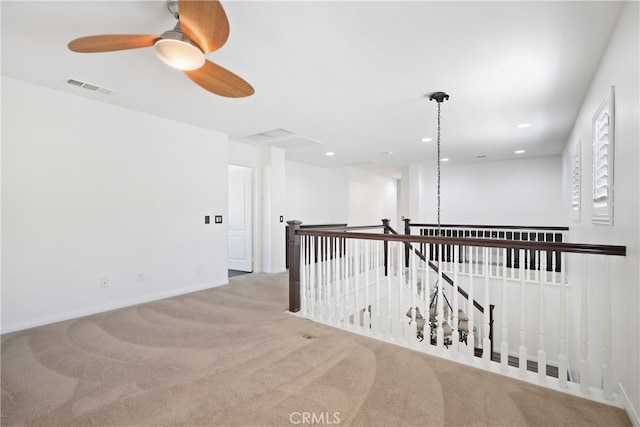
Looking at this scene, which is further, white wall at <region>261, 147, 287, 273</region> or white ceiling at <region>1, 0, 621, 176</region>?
white wall at <region>261, 147, 287, 273</region>

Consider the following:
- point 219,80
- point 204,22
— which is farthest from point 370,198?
point 204,22

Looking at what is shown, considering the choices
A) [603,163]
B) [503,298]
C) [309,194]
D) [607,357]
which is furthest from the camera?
[309,194]

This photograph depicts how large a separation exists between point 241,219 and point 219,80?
157 inches

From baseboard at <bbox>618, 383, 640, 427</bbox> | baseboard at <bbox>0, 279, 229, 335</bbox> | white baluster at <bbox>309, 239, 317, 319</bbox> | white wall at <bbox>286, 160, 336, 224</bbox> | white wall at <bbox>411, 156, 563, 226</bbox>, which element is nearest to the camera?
baseboard at <bbox>618, 383, 640, 427</bbox>

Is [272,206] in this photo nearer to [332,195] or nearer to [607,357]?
[332,195]

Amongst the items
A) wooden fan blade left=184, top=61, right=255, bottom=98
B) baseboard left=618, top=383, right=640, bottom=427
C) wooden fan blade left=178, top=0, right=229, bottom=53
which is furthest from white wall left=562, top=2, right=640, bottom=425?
wooden fan blade left=184, top=61, right=255, bottom=98

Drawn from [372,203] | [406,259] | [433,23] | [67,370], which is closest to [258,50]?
[433,23]

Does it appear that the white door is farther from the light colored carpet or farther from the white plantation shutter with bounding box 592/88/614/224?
the white plantation shutter with bounding box 592/88/614/224

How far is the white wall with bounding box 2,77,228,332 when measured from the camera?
9.65 feet

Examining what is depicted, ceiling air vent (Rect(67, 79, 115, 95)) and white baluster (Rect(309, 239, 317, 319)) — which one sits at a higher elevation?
ceiling air vent (Rect(67, 79, 115, 95))

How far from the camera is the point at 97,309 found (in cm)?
345

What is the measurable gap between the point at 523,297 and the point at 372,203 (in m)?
7.44

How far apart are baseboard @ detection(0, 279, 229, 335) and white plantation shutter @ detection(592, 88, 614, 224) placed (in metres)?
4.56

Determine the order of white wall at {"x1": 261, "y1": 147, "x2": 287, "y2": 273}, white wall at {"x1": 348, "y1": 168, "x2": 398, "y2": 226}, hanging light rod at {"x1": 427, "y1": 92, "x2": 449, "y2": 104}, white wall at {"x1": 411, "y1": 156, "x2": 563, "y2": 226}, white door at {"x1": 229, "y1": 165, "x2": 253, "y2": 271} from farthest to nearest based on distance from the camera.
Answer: white wall at {"x1": 348, "y1": 168, "x2": 398, "y2": 226} → white wall at {"x1": 411, "y1": 156, "x2": 563, "y2": 226} → white door at {"x1": 229, "y1": 165, "x2": 253, "y2": 271} → white wall at {"x1": 261, "y1": 147, "x2": 287, "y2": 273} → hanging light rod at {"x1": 427, "y1": 92, "x2": 449, "y2": 104}
